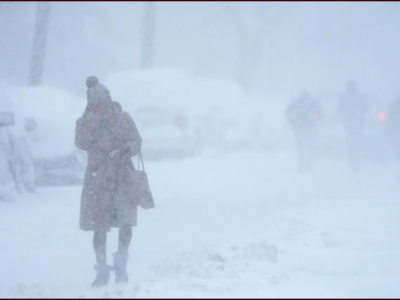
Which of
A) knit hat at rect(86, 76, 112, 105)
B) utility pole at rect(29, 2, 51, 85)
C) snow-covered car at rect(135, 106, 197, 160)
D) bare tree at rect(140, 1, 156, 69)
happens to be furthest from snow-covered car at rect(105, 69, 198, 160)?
knit hat at rect(86, 76, 112, 105)

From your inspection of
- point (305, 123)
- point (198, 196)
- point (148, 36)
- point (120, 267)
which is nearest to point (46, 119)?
point (198, 196)

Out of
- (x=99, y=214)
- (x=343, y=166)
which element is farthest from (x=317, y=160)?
(x=99, y=214)

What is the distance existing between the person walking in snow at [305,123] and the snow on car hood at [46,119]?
615 centimetres

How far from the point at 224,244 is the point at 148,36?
51.6 ft

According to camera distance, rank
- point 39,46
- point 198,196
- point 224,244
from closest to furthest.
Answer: point 224,244, point 198,196, point 39,46

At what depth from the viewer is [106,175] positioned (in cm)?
478

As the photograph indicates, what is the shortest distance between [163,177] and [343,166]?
620cm

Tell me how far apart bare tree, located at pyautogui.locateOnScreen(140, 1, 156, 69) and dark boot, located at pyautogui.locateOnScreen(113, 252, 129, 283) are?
16.3 metres

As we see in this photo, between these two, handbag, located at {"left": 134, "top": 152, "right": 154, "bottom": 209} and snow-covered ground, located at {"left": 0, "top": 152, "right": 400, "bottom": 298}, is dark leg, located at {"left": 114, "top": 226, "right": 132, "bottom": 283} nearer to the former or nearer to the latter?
snow-covered ground, located at {"left": 0, "top": 152, "right": 400, "bottom": 298}

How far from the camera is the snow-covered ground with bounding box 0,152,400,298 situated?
15.9 ft

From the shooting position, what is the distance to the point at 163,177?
472 inches

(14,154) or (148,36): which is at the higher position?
(148,36)

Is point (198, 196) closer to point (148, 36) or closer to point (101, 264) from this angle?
point (101, 264)

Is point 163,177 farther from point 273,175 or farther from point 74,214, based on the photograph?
point 74,214
